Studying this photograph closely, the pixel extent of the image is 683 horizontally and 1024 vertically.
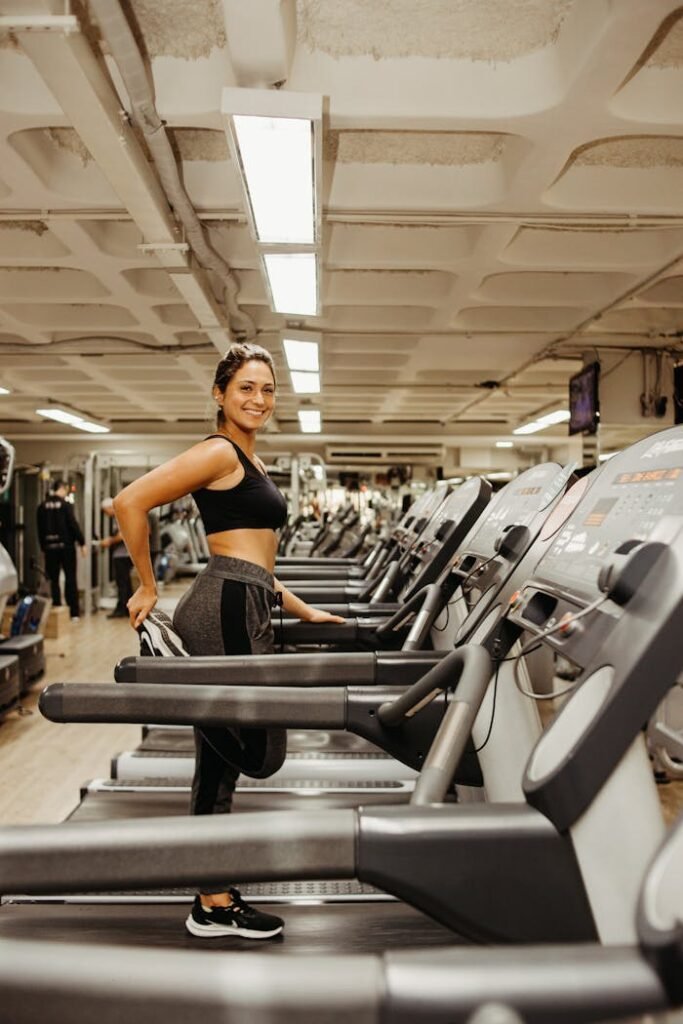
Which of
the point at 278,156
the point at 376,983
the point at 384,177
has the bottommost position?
the point at 376,983

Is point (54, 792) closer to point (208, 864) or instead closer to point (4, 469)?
point (4, 469)

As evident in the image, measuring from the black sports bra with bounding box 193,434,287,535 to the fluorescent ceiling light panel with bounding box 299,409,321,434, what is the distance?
8526mm

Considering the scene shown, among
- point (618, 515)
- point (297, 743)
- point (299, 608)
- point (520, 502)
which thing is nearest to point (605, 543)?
point (618, 515)

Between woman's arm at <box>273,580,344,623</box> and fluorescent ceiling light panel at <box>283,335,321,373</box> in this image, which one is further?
fluorescent ceiling light panel at <box>283,335,321,373</box>

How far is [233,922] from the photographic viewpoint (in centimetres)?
185

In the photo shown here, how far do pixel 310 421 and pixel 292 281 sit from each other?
280 inches

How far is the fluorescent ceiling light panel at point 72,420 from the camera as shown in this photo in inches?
420

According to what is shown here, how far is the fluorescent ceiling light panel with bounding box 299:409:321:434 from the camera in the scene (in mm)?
10719

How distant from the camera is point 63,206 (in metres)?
3.90

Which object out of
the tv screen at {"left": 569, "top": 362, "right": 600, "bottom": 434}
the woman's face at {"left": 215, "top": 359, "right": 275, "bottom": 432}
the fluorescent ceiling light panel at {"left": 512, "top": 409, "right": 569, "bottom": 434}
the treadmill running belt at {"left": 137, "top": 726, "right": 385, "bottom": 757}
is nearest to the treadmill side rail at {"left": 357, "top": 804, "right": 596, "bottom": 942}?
the woman's face at {"left": 215, "top": 359, "right": 275, "bottom": 432}

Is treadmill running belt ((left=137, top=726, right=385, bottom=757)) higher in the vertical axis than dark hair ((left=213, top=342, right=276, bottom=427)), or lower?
lower

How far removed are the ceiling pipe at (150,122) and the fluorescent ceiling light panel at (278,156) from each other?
28 centimetres

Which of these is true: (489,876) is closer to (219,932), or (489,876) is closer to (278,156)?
(219,932)

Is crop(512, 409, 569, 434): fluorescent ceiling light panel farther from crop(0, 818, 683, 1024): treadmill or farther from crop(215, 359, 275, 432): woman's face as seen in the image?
crop(0, 818, 683, 1024): treadmill
